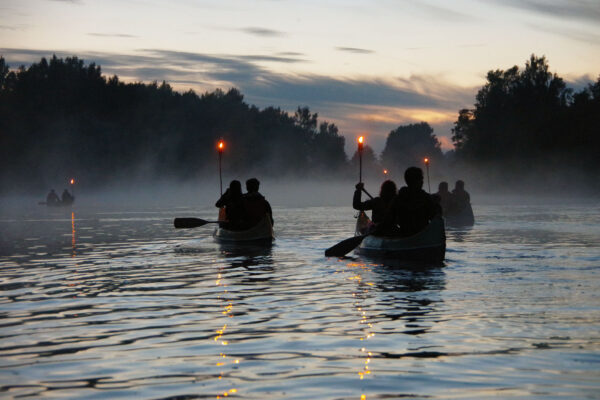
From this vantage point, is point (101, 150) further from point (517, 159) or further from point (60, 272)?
point (60, 272)

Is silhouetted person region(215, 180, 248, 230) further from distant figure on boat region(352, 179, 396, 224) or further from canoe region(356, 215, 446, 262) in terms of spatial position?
canoe region(356, 215, 446, 262)

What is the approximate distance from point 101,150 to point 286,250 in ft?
276

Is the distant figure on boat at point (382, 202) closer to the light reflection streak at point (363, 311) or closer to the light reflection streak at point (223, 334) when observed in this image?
the light reflection streak at point (363, 311)

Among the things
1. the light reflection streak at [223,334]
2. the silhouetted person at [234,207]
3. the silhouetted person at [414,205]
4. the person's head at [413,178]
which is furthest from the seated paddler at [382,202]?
the light reflection streak at [223,334]

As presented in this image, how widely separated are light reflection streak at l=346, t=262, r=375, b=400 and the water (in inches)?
0.8

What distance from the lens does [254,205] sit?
2261cm

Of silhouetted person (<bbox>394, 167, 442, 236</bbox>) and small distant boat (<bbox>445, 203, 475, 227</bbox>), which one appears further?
small distant boat (<bbox>445, 203, 475, 227</bbox>)

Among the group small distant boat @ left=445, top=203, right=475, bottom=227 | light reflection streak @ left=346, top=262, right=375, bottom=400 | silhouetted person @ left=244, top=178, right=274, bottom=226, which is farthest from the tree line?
light reflection streak @ left=346, top=262, right=375, bottom=400

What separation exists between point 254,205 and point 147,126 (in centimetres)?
9069

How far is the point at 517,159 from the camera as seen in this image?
93.9 metres

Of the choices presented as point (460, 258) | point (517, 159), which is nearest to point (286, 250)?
point (460, 258)

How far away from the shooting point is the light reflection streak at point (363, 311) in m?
7.39

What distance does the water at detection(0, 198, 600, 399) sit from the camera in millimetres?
6898

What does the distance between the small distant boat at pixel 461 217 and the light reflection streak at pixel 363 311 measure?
1603cm
